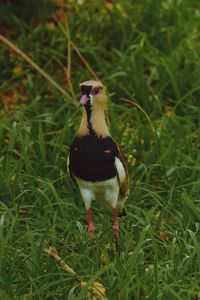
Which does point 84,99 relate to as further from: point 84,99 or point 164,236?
point 164,236

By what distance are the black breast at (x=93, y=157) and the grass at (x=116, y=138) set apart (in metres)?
0.36

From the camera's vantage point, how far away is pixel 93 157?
4.01 metres

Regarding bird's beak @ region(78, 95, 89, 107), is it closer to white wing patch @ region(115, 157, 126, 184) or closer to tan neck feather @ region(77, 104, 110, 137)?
tan neck feather @ region(77, 104, 110, 137)

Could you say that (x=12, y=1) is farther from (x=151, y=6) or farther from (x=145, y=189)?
(x=145, y=189)

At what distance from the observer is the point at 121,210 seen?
452cm

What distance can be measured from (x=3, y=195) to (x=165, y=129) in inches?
47.4

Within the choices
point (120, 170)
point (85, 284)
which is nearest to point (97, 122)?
point (120, 170)

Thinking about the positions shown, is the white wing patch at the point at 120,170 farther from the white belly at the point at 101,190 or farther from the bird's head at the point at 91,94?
the bird's head at the point at 91,94

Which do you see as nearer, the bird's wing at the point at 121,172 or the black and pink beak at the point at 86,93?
the black and pink beak at the point at 86,93

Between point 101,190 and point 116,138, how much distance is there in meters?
1.47

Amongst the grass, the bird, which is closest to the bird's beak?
the bird

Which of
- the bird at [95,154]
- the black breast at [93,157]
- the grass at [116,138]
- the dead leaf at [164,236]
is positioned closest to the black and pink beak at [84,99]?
the bird at [95,154]

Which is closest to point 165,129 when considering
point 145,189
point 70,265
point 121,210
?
point 145,189

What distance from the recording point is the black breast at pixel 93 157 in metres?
4.01
